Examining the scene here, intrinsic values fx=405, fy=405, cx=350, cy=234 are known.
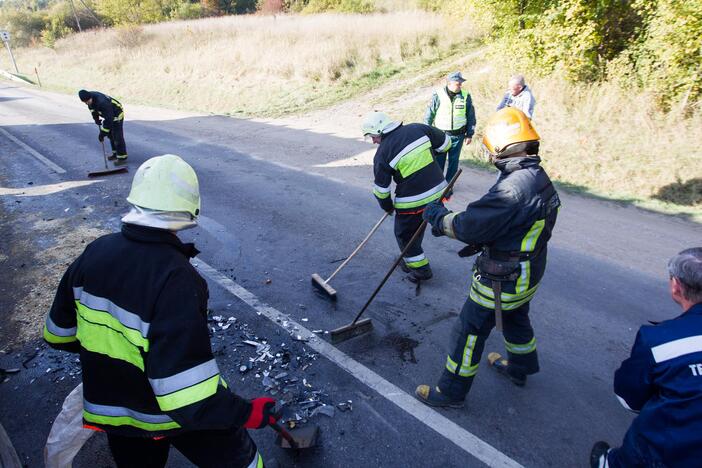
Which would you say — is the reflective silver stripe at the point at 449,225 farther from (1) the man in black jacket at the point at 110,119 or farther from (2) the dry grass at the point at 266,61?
(2) the dry grass at the point at 266,61

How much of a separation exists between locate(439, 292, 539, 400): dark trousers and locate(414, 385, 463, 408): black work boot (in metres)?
0.05

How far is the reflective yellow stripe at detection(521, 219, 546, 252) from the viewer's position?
268 cm

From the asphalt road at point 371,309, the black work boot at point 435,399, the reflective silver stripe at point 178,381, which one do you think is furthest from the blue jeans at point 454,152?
the reflective silver stripe at point 178,381

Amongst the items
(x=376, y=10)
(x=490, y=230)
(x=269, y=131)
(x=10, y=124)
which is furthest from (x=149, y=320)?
(x=376, y=10)

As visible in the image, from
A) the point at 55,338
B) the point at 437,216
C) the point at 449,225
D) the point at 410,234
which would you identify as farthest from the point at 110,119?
the point at 449,225

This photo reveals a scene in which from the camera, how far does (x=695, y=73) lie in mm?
8125

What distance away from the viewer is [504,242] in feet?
8.99

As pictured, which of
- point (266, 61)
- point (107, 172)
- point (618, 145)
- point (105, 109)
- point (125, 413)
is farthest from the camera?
point (266, 61)

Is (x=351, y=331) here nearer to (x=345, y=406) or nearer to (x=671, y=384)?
(x=345, y=406)

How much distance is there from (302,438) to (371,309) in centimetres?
173

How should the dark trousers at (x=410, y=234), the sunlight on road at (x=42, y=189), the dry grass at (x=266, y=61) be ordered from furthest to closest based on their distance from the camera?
the dry grass at (x=266, y=61), the sunlight on road at (x=42, y=189), the dark trousers at (x=410, y=234)

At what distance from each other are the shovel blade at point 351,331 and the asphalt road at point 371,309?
0.26 ft

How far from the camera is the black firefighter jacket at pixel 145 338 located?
63.8 inches

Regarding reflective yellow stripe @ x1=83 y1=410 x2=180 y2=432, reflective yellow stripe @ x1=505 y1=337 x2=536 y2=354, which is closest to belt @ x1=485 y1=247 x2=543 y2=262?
reflective yellow stripe @ x1=505 y1=337 x2=536 y2=354
